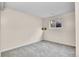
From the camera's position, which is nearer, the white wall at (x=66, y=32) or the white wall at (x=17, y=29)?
the white wall at (x=17, y=29)

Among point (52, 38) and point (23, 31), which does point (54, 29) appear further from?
point (23, 31)

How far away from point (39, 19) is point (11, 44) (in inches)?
113

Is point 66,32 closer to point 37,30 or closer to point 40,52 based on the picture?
point 37,30

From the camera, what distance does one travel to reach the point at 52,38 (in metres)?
5.21

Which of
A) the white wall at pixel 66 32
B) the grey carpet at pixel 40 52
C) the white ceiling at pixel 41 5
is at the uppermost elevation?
the white ceiling at pixel 41 5

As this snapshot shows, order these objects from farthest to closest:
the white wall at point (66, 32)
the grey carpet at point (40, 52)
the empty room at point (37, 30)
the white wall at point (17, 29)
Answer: the white wall at point (66, 32), the white wall at point (17, 29), the empty room at point (37, 30), the grey carpet at point (40, 52)

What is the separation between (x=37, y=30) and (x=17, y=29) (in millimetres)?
1862

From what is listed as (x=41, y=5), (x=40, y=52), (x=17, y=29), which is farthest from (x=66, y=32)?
(x=17, y=29)

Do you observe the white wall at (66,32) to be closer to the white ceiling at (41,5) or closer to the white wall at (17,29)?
the white ceiling at (41,5)

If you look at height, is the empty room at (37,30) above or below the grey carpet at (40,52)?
above

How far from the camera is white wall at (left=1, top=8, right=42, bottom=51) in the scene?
3.10m

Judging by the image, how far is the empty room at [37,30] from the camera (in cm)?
284

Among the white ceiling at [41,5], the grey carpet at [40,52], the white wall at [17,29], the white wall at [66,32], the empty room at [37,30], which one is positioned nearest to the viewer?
the white ceiling at [41,5]

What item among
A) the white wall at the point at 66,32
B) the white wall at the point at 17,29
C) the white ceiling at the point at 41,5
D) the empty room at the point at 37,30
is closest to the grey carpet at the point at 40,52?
the empty room at the point at 37,30
